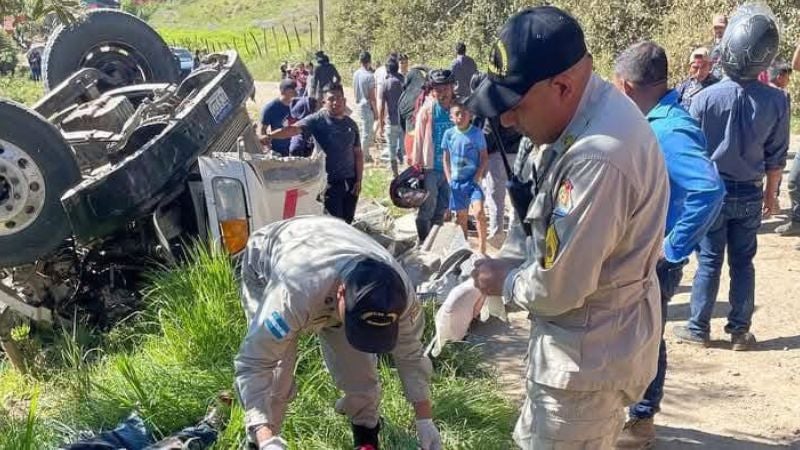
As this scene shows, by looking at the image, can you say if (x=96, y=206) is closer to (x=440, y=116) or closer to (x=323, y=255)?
(x=323, y=255)

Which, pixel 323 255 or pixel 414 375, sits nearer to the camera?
pixel 323 255

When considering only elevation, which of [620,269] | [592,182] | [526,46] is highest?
[526,46]

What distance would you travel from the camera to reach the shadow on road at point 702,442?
13.5 feet

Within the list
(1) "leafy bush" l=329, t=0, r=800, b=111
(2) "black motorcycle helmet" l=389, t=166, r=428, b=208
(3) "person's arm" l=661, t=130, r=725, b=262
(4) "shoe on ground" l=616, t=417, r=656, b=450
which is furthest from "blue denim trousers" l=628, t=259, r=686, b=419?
(1) "leafy bush" l=329, t=0, r=800, b=111

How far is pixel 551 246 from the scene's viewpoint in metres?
2.21

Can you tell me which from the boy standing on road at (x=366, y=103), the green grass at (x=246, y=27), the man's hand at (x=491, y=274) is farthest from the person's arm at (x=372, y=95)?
the green grass at (x=246, y=27)

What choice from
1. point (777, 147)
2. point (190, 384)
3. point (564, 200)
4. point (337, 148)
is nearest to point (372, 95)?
point (337, 148)

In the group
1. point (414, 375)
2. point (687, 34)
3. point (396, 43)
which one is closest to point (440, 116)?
point (414, 375)

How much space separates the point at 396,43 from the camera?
27.0 metres

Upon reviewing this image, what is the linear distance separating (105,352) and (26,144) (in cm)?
120

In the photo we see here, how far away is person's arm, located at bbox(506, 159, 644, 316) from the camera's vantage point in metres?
2.13

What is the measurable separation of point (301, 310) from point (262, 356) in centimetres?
20

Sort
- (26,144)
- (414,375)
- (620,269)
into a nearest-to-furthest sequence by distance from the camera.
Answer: (620,269) < (414,375) < (26,144)

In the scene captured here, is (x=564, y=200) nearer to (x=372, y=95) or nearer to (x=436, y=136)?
(x=436, y=136)
